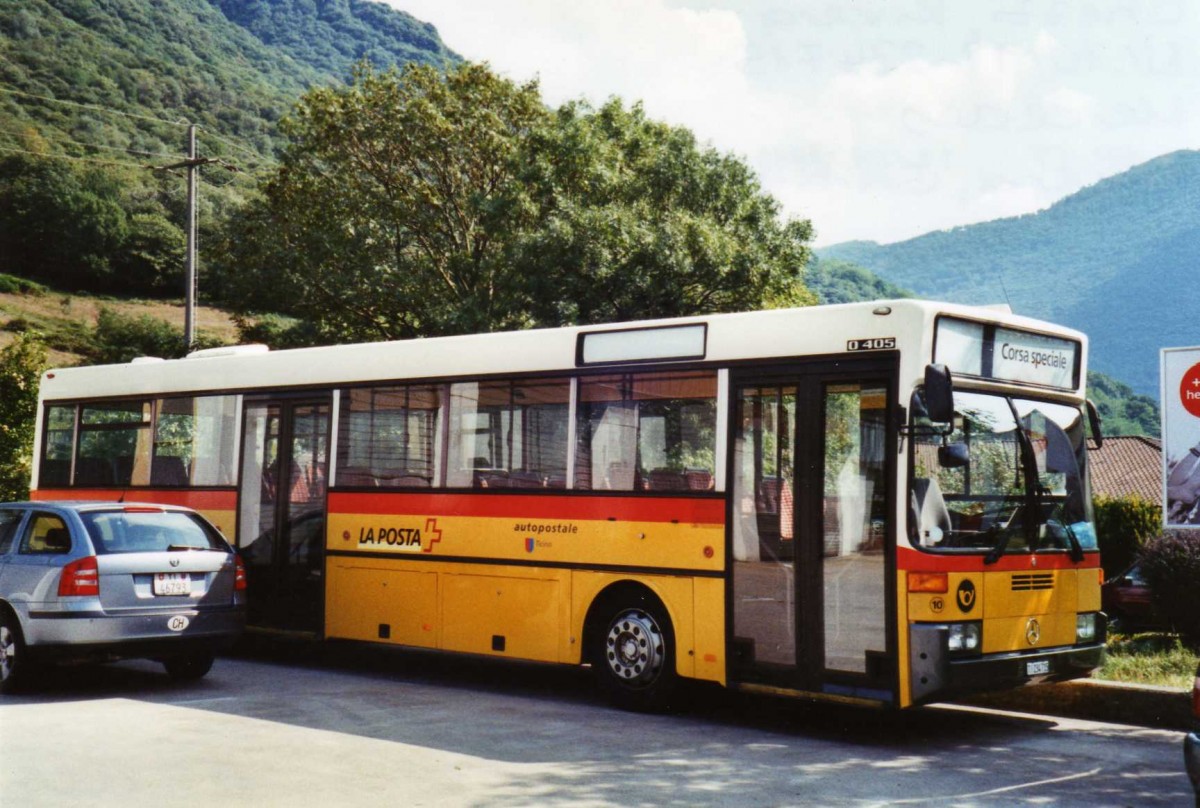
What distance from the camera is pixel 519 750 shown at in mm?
8430

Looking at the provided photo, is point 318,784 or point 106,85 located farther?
point 106,85

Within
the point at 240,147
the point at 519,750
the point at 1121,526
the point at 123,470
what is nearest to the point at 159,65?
the point at 240,147

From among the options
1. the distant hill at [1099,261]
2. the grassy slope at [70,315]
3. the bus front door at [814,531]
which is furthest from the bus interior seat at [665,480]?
the distant hill at [1099,261]

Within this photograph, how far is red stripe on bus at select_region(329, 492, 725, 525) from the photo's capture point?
990 cm

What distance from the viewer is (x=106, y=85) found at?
73125mm

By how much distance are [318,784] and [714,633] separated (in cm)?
339

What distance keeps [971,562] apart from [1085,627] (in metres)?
1.48

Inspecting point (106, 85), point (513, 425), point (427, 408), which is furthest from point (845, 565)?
point (106, 85)

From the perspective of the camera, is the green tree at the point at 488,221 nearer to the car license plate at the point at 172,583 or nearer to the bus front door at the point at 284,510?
the bus front door at the point at 284,510

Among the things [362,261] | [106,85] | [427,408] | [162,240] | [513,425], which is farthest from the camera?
[162,240]

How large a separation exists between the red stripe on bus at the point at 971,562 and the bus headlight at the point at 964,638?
0.36m

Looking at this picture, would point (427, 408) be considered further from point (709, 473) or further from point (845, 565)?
point (845, 565)

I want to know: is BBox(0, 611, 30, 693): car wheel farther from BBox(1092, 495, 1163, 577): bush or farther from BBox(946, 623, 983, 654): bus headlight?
BBox(1092, 495, 1163, 577): bush

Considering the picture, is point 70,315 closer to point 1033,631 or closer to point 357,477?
point 357,477
